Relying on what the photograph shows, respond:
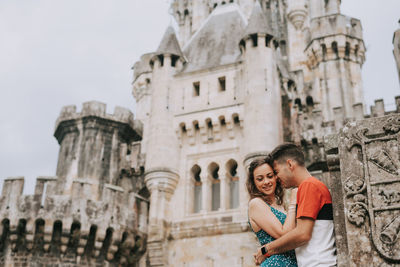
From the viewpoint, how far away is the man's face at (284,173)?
4766 mm

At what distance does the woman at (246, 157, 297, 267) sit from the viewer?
14.8 feet

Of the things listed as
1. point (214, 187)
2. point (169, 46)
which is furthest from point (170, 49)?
point (214, 187)

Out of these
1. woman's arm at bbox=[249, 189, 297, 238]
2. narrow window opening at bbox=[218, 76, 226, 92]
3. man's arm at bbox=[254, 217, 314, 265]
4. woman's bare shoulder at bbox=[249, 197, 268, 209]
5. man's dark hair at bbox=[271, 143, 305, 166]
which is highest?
narrow window opening at bbox=[218, 76, 226, 92]

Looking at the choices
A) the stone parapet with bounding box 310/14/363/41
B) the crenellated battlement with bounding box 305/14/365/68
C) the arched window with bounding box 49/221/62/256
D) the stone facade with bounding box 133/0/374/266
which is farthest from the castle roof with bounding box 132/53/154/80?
the arched window with bounding box 49/221/62/256

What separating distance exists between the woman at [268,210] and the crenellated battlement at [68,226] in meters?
14.2

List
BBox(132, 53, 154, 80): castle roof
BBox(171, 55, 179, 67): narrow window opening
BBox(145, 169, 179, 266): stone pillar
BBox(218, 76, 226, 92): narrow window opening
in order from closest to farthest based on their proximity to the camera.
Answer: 1. BBox(145, 169, 179, 266): stone pillar
2. BBox(218, 76, 226, 92): narrow window opening
3. BBox(171, 55, 179, 67): narrow window opening
4. BBox(132, 53, 154, 80): castle roof

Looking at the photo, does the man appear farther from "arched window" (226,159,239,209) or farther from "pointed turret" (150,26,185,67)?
"pointed turret" (150,26,185,67)

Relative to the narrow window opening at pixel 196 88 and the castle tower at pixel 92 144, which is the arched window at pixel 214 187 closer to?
the narrow window opening at pixel 196 88

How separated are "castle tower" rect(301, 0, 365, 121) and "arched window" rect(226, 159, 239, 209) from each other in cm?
899

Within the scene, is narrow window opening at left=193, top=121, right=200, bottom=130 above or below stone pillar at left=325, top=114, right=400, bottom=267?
above

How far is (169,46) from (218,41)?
233 centimetres

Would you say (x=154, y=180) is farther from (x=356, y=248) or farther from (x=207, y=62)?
(x=356, y=248)

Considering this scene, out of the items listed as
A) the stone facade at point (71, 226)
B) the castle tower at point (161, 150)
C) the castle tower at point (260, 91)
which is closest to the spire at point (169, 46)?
the castle tower at point (161, 150)

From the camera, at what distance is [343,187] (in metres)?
4.92
